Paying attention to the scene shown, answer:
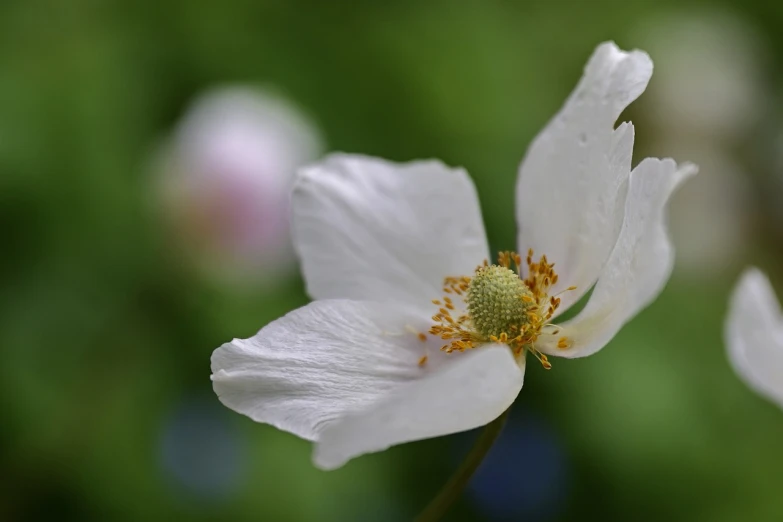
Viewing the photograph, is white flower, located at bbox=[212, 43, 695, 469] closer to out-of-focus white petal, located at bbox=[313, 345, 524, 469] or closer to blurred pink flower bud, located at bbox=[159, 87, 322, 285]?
out-of-focus white petal, located at bbox=[313, 345, 524, 469]

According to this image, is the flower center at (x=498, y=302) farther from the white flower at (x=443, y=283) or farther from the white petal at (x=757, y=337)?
the white petal at (x=757, y=337)

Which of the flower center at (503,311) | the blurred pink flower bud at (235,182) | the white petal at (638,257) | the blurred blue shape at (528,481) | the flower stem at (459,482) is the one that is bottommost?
the blurred blue shape at (528,481)

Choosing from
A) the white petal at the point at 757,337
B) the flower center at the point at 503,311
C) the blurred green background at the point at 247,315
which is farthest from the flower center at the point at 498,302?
the blurred green background at the point at 247,315

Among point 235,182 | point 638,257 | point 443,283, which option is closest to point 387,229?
point 443,283

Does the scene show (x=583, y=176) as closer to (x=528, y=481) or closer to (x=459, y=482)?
(x=459, y=482)

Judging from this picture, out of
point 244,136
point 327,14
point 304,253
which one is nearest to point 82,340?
point 244,136

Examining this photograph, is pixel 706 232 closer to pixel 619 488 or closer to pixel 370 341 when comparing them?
pixel 619 488

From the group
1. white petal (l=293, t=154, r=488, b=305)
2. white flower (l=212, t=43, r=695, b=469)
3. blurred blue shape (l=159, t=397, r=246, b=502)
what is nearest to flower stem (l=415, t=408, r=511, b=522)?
white flower (l=212, t=43, r=695, b=469)
